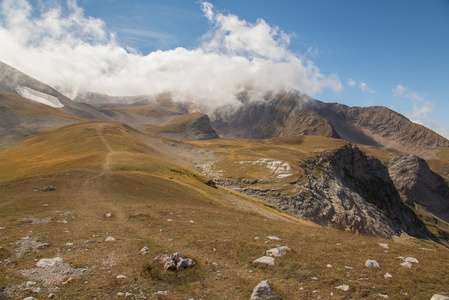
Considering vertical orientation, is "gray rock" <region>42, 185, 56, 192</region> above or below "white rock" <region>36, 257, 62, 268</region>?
below

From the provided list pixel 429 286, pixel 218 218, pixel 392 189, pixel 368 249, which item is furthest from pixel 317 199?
pixel 392 189

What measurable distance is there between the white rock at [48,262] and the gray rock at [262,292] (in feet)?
31.3

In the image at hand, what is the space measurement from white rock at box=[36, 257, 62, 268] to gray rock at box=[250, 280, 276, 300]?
9.54m

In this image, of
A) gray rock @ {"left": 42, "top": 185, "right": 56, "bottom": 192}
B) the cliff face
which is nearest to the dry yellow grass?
gray rock @ {"left": 42, "top": 185, "right": 56, "bottom": 192}

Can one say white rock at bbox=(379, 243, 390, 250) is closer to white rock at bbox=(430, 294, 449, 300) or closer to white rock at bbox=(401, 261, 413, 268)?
white rock at bbox=(401, 261, 413, 268)

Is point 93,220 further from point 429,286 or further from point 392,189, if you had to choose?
point 392,189

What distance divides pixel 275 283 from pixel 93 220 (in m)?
16.9

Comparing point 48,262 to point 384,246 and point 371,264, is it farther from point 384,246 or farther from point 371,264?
point 384,246

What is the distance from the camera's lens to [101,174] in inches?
1710

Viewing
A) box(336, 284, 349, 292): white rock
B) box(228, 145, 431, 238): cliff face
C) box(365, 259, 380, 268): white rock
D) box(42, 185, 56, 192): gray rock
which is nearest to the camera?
box(336, 284, 349, 292): white rock

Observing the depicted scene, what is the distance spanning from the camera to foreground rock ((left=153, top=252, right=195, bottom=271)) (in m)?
11.7

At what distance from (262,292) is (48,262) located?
33.7 feet

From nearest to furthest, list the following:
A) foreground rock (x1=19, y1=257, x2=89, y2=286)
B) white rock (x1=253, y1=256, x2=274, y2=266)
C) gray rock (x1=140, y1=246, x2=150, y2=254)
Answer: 1. foreground rock (x1=19, y1=257, x2=89, y2=286)
2. white rock (x1=253, y1=256, x2=274, y2=266)
3. gray rock (x1=140, y1=246, x2=150, y2=254)

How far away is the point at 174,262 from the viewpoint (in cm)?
1202
